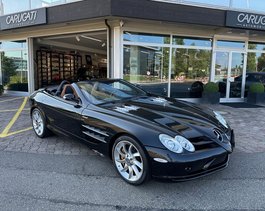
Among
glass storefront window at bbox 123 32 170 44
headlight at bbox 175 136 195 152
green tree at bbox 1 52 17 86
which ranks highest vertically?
glass storefront window at bbox 123 32 170 44

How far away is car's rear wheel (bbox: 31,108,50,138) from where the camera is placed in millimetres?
4860

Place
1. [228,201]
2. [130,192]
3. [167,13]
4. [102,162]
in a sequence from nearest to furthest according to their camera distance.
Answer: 1. [228,201]
2. [130,192]
3. [102,162]
4. [167,13]

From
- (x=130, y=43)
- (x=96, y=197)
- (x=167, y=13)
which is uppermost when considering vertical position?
(x=167, y=13)

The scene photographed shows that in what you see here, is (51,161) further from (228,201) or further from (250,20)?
(250,20)

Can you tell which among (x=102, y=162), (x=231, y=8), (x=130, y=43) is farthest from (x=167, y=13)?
(x=102, y=162)

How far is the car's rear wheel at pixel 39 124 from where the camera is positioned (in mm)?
4860

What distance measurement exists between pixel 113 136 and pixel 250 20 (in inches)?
311

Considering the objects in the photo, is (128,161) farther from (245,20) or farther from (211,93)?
(245,20)

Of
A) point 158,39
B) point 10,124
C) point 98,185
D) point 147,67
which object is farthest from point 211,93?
point 98,185

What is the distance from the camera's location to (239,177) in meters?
3.38

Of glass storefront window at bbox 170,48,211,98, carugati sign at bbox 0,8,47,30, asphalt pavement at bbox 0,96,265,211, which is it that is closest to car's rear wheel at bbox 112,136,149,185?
asphalt pavement at bbox 0,96,265,211

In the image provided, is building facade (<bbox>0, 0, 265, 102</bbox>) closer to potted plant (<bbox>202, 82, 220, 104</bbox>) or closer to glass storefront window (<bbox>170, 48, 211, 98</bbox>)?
glass storefront window (<bbox>170, 48, 211, 98</bbox>)

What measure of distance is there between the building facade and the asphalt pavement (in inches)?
182

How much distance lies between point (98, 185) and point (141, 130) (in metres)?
0.97
